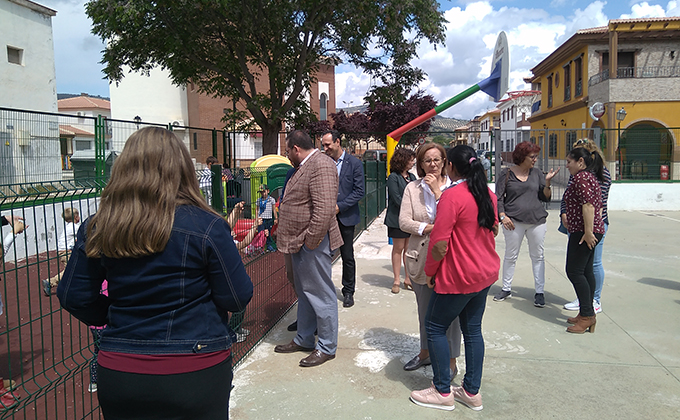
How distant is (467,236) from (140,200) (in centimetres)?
199

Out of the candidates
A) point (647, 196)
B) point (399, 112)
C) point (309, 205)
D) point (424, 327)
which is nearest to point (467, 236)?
point (424, 327)

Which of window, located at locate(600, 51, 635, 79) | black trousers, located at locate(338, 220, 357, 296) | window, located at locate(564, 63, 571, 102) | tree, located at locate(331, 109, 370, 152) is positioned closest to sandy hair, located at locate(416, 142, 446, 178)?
black trousers, located at locate(338, 220, 357, 296)

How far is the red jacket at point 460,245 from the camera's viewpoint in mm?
2979

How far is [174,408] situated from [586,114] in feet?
97.3

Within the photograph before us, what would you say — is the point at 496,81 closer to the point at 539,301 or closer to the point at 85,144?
the point at 539,301

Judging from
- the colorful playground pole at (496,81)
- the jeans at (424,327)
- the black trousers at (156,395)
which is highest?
the colorful playground pole at (496,81)

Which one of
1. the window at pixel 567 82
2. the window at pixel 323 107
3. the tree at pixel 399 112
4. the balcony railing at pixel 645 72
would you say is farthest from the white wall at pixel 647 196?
the window at pixel 323 107

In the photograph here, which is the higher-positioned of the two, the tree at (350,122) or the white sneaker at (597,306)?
the tree at (350,122)

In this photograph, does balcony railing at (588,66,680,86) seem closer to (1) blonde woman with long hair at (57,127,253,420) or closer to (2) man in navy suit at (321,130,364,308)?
(2) man in navy suit at (321,130,364,308)

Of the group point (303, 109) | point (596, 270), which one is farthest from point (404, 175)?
point (303, 109)

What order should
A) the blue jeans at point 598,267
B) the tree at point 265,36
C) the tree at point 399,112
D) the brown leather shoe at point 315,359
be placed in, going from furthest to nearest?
1. the tree at point 399,112
2. the tree at point 265,36
3. the blue jeans at point 598,267
4. the brown leather shoe at point 315,359

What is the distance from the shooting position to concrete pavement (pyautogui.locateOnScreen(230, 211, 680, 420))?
10.8 ft

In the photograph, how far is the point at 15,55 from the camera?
70.5 ft

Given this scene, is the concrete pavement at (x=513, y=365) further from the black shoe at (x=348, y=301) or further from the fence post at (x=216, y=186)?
the fence post at (x=216, y=186)
